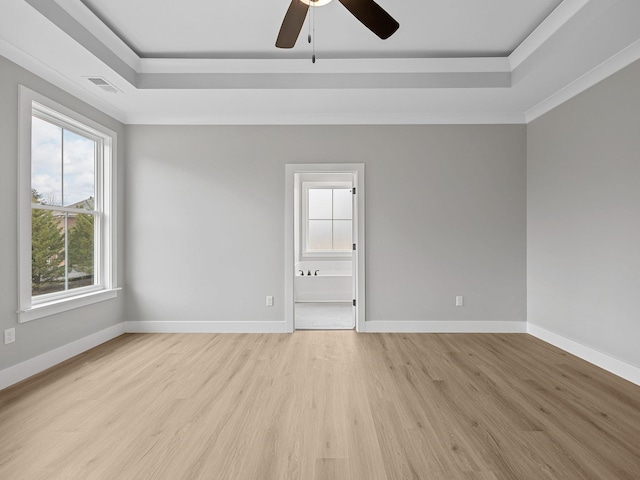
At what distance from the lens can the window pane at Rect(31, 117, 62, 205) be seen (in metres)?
3.30

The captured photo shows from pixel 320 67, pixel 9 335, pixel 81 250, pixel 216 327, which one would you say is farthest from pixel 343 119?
pixel 9 335

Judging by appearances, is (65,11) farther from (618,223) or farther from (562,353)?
(562,353)

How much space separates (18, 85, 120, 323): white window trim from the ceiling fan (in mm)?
2347

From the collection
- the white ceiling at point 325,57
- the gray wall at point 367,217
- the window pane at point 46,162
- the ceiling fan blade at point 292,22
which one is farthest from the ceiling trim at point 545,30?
the window pane at point 46,162

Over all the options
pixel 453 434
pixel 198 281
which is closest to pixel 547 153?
pixel 453 434

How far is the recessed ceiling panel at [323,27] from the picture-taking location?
2.89 m

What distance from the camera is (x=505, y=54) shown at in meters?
3.66

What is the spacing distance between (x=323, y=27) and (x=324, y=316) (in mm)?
3802

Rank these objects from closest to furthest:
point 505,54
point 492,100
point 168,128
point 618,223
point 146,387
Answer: point 146,387, point 618,223, point 505,54, point 492,100, point 168,128

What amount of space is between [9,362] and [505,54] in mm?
5106

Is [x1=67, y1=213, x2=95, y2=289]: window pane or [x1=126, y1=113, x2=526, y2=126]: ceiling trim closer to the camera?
[x1=67, y1=213, x2=95, y2=289]: window pane

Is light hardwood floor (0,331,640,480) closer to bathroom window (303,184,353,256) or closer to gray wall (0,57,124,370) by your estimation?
gray wall (0,57,124,370)

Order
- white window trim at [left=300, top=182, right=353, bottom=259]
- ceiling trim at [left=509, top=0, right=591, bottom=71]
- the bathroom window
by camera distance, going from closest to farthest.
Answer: ceiling trim at [left=509, top=0, right=591, bottom=71]
white window trim at [left=300, top=182, right=353, bottom=259]
the bathroom window

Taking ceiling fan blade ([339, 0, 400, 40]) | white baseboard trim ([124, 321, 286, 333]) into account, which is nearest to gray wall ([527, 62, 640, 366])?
Answer: ceiling fan blade ([339, 0, 400, 40])
